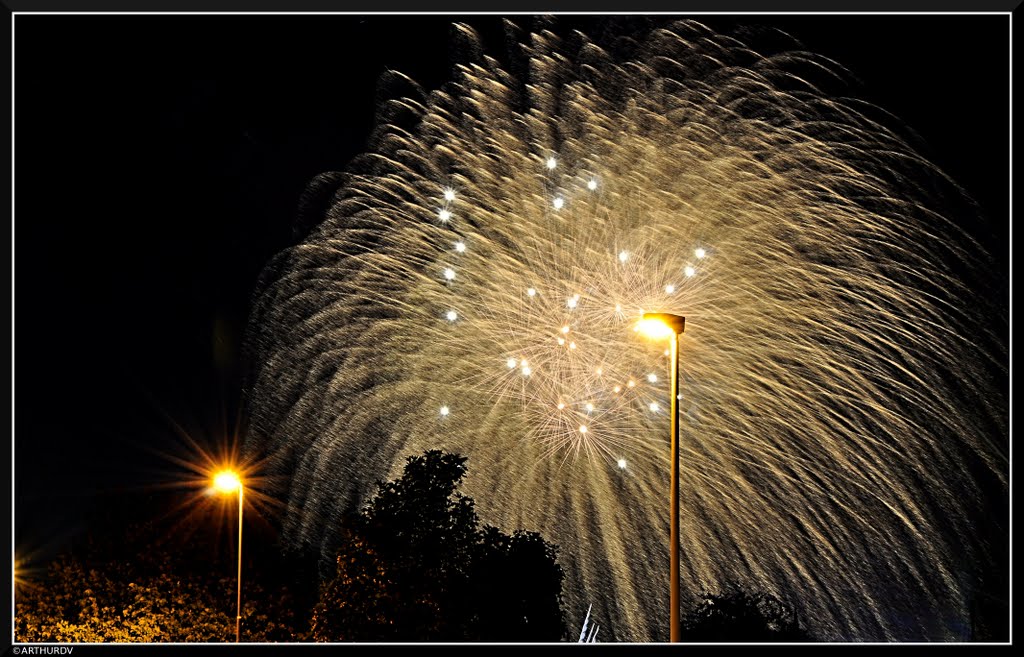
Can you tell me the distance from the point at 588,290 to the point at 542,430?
389cm

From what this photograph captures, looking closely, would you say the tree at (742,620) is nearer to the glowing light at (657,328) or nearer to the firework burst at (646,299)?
the firework burst at (646,299)

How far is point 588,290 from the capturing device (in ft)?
85.1

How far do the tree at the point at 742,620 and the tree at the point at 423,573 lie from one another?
19.6 ft

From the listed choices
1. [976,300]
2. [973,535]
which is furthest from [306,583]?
[973,535]

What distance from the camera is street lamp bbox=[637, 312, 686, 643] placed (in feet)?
34.6

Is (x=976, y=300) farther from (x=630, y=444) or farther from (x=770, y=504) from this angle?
(x=630, y=444)

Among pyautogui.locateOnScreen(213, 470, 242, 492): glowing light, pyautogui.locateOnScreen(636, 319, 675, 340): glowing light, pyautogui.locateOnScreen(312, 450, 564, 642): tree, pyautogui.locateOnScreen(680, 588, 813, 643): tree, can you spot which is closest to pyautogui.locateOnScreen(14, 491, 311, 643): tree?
pyautogui.locateOnScreen(312, 450, 564, 642): tree

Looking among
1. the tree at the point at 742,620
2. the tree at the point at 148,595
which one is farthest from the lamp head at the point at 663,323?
the tree at the point at 742,620

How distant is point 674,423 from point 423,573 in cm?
1136

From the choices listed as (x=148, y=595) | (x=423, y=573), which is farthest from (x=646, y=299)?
(x=148, y=595)

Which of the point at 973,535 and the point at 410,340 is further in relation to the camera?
the point at 973,535

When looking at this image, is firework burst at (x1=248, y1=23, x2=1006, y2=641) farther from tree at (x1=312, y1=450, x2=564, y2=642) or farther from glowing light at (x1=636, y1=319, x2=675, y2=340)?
glowing light at (x1=636, y1=319, x2=675, y2=340)

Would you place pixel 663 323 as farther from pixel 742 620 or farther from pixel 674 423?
pixel 742 620

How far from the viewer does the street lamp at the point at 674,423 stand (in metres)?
10.5
